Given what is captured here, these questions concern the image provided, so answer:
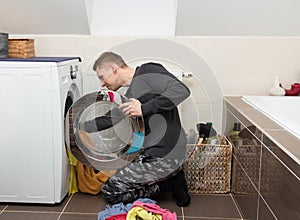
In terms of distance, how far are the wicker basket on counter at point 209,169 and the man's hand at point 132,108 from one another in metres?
0.69

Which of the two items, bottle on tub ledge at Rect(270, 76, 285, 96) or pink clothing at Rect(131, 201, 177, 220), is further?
bottle on tub ledge at Rect(270, 76, 285, 96)

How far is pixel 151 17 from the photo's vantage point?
8.75ft

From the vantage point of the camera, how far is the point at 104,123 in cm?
→ 206

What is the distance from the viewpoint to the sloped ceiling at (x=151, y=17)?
2.49 meters

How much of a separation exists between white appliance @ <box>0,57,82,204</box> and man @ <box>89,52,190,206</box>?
28cm

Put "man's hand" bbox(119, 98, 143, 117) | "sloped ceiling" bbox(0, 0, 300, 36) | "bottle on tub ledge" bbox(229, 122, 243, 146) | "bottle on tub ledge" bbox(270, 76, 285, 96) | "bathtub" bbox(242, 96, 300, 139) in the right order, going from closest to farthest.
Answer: "man's hand" bbox(119, 98, 143, 117)
"bottle on tub ledge" bbox(229, 122, 243, 146)
"bathtub" bbox(242, 96, 300, 139)
"sloped ceiling" bbox(0, 0, 300, 36)
"bottle on tub ledge" bbox(270, 76, 285, 96)

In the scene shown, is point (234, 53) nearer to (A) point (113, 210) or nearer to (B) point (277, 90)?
(B) point (277, 90)

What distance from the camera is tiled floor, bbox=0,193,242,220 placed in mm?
2150

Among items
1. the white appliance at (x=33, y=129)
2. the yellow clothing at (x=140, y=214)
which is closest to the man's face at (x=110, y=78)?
the white appliance at (x=33, y=129)

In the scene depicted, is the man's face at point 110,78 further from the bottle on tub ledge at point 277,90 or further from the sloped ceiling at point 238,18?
the bottle on tub ledge at point 277,90

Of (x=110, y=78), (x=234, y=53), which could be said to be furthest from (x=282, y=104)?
(x=110, y=78)

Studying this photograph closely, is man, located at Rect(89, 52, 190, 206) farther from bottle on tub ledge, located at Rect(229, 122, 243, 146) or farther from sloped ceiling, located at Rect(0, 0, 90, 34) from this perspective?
sloped ceiling, located at Rect(0, 0, 90, 34)

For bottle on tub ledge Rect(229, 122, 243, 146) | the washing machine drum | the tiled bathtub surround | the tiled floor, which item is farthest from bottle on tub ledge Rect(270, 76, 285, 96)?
the washing machine drum

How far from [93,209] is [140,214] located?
0.41 m
